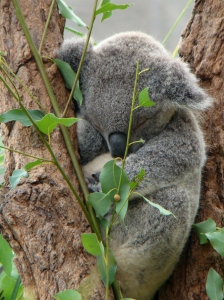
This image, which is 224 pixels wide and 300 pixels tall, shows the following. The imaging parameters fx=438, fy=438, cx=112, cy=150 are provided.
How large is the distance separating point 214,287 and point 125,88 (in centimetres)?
114

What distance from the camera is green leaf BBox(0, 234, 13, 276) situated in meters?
1.81

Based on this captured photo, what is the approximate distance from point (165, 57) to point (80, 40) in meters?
0.51

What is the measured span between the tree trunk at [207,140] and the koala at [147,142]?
123mm

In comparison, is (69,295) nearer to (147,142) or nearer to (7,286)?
(7,286)

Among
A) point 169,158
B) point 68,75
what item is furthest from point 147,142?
point 68,75

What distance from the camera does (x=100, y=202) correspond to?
6.09 ft

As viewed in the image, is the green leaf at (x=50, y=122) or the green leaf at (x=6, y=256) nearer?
the green leaf at (x=50, y=122)

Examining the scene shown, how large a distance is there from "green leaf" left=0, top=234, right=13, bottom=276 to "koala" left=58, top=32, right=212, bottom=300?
659mm

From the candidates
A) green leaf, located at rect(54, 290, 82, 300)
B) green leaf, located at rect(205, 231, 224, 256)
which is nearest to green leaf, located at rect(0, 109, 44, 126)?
green leaf, located at rect(54, 290, 82, 300)

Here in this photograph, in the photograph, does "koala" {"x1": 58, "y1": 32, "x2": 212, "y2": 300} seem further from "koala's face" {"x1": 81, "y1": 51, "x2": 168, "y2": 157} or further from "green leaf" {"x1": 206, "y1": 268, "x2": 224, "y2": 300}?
"green leaf" {"x1": 206, "y1": 268, "x2": 224, "y2": 300}

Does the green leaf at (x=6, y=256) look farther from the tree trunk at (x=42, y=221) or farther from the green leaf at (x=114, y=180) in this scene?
the green leaf at (x=114, y=180)

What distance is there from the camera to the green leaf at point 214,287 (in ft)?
6.88

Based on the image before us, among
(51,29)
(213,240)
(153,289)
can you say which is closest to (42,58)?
(51,29)

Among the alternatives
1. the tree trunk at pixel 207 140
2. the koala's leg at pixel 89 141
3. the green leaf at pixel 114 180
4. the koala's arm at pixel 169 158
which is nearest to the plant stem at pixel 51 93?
the green leaf at pixel 114 180
